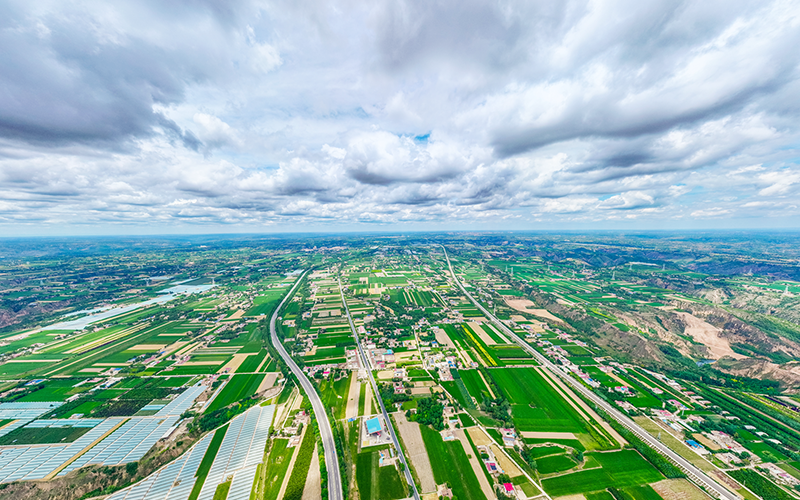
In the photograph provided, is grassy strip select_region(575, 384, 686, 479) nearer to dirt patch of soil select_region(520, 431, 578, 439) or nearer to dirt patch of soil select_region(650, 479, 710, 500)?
dirt patch of soil select_region(650, 479, 710, 500)

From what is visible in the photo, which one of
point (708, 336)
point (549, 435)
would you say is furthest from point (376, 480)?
point (708, 336)

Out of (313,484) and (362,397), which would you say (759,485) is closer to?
(362,397)

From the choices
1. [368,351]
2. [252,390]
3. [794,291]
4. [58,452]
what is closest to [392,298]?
[368,351]

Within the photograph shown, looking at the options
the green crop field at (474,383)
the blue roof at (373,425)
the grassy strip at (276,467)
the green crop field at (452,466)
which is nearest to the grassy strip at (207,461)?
the grassy strip at (276,467)

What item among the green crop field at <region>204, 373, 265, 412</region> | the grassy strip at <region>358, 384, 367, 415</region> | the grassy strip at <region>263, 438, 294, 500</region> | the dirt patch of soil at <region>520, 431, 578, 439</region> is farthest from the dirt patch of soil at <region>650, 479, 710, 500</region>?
the green crop field at <region>204, 373, 265, 412</region>

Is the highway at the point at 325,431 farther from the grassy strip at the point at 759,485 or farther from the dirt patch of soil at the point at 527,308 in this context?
the dirt patch of soil at the point at 527,308

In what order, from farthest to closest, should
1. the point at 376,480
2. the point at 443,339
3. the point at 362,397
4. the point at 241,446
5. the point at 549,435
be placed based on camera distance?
the point at 443,339 → the point at 362,397 → the point at 549,435 → the point at 241,446 → the point at 376,480
